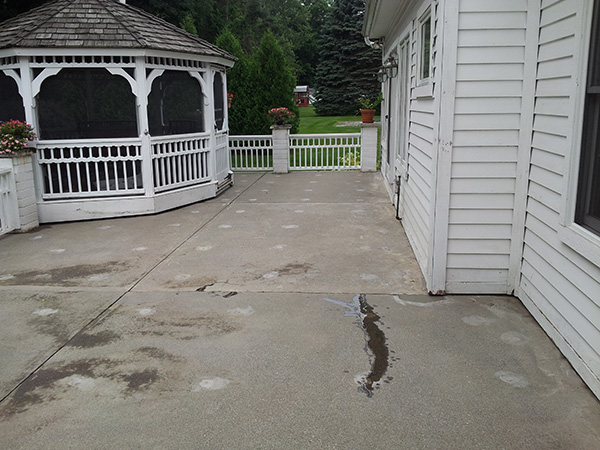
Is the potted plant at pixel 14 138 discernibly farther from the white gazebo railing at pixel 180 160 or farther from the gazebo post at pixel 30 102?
the white gazebo railing at pixel 180 160

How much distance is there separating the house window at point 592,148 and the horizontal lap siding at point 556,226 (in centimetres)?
11

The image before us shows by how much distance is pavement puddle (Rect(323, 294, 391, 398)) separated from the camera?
2.95 metres

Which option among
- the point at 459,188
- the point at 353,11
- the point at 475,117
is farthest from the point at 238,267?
the point at 353,11

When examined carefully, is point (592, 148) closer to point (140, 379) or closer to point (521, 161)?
point (521, 161)

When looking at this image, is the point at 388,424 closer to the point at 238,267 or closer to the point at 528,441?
the point at 528,441

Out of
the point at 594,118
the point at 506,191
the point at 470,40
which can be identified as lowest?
the point at 506,191

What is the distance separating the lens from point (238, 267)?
5.14 metres

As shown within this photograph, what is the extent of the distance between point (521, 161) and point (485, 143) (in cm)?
30

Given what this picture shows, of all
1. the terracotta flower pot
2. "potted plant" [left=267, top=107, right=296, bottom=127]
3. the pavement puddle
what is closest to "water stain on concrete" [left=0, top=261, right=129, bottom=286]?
the pavement puddle

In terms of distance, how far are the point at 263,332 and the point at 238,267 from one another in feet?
5.20

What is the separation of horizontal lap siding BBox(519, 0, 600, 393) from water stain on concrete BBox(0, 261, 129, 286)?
12.3 ft

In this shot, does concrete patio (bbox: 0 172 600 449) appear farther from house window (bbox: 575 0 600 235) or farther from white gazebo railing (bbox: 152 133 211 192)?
white gazebo railing (bbox: 152 133 211 192)

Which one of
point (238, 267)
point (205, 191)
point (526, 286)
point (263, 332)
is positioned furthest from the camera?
point (205, 191)

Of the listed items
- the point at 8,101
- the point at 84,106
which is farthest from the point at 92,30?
the point at 84,106
